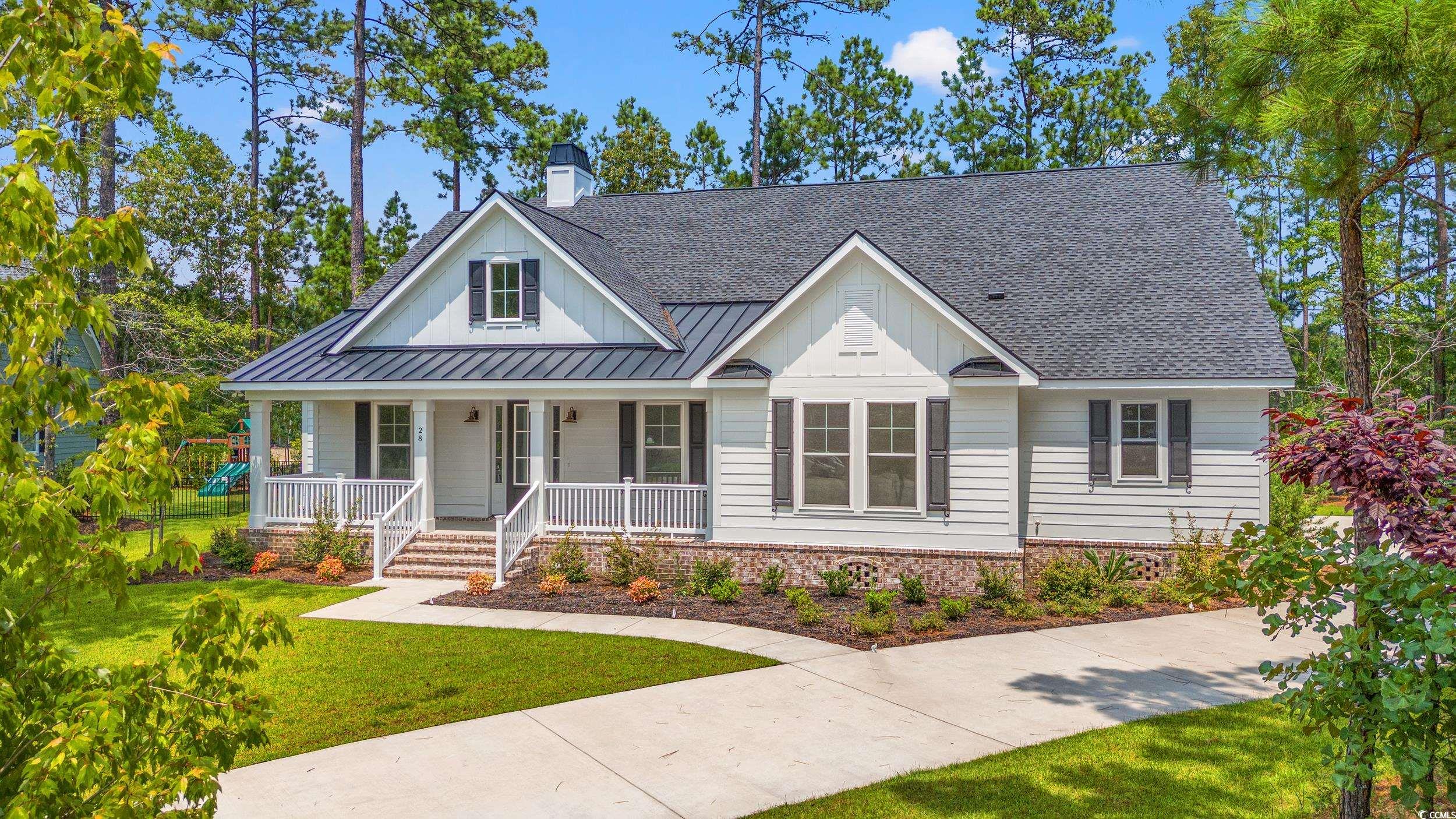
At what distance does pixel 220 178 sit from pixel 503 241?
21426 millimetres

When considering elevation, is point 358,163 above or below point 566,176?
above

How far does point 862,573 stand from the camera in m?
13.7

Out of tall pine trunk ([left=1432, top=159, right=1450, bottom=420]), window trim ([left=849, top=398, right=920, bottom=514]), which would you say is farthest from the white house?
tall pine trunk ([left=1432, top=159, right=1450, bottom=420])

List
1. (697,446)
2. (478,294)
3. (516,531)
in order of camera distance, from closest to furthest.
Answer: (516,531) → (697,446) → (478,294)

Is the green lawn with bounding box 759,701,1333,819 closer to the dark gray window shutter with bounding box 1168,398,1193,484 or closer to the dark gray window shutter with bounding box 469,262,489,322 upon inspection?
the dark gray window shutter with bounding box 1168,398,1193,484

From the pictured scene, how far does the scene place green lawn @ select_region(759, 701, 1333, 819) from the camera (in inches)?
232

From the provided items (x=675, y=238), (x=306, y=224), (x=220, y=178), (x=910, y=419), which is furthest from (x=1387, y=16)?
(x=306, y=224)

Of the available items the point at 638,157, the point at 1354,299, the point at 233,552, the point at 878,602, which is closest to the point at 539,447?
the point at 233,552

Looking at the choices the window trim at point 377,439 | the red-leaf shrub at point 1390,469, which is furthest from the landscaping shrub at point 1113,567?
the window trim at point 377,439

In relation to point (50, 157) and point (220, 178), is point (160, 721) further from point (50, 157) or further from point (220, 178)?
point (220, 178)

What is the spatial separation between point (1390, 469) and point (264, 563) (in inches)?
606

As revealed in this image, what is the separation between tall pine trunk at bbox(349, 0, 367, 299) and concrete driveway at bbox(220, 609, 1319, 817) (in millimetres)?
20939

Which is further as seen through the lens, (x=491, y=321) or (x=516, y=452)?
(x=516, y=452)

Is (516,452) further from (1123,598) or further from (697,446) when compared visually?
(1123,598)
